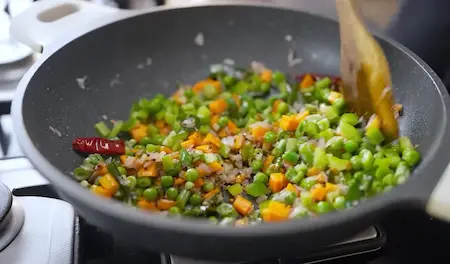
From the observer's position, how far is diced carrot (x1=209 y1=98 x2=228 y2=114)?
1.30 metres

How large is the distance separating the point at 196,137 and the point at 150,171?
153 millimetres

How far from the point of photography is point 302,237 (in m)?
0.72

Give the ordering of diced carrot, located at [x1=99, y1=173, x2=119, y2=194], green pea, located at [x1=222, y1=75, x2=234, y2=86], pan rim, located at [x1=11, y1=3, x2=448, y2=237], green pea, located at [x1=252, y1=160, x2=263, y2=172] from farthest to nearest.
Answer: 1. green pea, located at [x1=222, y1=75, x2=234, y2=86]
2. green pea, located at [x1=252, y1=160, x2=263, y2=172]
3. diced carrot, located at [x1=99, y1=173, x2=119, y2=194]
4. pan rim, located at [x1=11, y1=3, x2=448, y2=237]

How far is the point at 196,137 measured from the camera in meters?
1.20

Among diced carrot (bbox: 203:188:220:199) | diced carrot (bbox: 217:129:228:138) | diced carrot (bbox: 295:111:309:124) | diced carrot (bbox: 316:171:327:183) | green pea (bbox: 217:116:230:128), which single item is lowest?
diced carrot (bbox: 203:188:220:199)

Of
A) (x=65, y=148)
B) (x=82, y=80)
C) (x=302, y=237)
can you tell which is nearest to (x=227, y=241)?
(x=302, y=237)

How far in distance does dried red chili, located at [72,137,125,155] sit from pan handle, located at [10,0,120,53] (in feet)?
0.74

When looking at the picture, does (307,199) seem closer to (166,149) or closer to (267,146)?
(267,146)

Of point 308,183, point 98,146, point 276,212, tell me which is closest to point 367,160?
Result: point 308,183

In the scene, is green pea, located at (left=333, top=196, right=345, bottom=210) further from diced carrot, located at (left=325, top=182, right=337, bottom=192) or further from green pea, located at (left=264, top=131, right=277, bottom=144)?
green pea, located at (left=264, top=131, right=277, bottom=144)

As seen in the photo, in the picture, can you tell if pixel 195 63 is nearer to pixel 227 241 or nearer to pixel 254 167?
pixel 254 167

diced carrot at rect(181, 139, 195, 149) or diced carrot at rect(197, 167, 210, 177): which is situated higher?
diced carrot at rect(181, 139, 195, 149)

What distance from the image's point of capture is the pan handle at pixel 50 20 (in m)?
1.18

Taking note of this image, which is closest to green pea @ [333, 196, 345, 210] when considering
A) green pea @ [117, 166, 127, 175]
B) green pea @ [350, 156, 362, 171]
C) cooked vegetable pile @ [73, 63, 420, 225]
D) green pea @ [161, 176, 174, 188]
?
cooked vegetable pile @ [73, 63, 420, 225]
